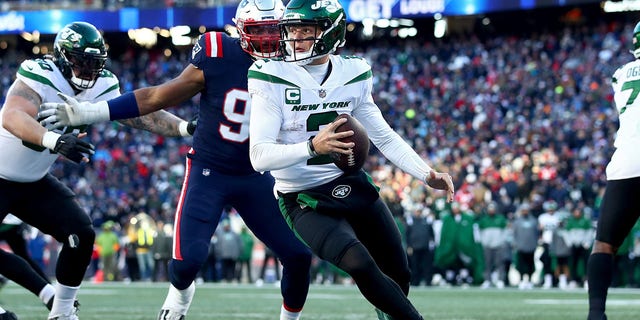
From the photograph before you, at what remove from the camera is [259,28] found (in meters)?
5.10

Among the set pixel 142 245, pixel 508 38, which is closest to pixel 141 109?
pixel 142 245

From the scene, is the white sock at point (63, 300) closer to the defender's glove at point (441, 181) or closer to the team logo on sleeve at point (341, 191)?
the team logo on sleeve at point (341, 191)

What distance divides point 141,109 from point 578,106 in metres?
16.3

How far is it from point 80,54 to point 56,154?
590 millimetres

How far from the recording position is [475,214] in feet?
52.7

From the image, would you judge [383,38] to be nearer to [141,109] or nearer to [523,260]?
→ [523,260]

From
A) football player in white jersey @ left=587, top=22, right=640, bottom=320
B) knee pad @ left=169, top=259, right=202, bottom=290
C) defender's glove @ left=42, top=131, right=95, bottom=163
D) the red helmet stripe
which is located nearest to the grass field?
football player in white jersey @ left=587, top=22, right=640, bottom=320

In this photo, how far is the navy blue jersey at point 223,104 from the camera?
17.1ft

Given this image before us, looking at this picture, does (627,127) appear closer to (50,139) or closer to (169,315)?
(169,315)

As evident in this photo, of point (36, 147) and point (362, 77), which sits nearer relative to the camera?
point (362, 77)

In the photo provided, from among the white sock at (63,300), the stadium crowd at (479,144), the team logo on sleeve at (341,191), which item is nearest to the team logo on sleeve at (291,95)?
the team logo on sleeve at (341,191)

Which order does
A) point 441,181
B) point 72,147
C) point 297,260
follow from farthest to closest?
point 297,260, point 72,147, point 441,181

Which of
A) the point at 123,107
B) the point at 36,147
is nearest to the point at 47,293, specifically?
the point at 36,147

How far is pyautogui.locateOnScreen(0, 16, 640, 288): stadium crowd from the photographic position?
52.3 ft
